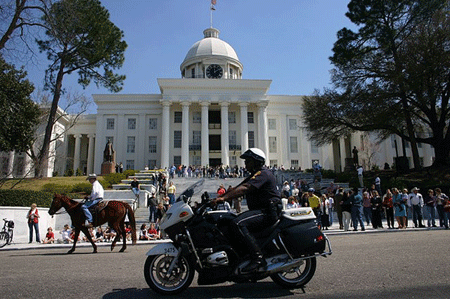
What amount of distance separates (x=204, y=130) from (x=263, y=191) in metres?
45.1

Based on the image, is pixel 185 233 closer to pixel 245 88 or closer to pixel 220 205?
pixel 220 205

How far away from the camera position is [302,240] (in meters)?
4.29

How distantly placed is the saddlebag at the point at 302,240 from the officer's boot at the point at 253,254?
0.43 m

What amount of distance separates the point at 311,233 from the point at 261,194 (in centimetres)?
83

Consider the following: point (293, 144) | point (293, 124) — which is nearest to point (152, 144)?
point (293, 144)

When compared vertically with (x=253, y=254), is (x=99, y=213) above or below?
above

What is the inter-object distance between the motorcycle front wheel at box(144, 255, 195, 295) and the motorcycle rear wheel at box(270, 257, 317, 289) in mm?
1082

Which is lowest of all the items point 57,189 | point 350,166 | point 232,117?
point 57,189

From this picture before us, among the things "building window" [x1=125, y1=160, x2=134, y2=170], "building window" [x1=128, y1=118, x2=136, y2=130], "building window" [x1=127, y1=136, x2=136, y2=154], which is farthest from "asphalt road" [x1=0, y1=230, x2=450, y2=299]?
"building window" [x1=128, y1=118, x2=136, y2=130]

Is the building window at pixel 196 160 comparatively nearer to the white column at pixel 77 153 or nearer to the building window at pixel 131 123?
the building window at pixel 131 123

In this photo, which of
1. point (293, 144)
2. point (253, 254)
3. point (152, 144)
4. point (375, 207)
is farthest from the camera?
point (293, 144)

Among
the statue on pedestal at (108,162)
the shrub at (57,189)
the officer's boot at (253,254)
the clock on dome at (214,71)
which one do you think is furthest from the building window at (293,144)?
the officer's boot at (253,254)

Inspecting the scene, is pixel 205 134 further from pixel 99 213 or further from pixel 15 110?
pixel 99 213

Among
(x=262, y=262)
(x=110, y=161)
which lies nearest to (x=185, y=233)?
(x=262, y=262)
